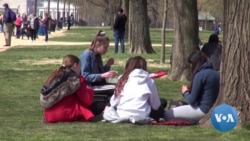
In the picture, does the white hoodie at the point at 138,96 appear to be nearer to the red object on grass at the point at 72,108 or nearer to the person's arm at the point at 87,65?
the red object on grass at the point at 72,108

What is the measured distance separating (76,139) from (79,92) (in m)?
1.64

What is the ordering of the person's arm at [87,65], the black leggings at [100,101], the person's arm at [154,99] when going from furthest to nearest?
the person's arm at [87,65] → the black leggings at [100,101] → the person's arm at [154,99]

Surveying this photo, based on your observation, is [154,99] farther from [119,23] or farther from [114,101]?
[119,23]

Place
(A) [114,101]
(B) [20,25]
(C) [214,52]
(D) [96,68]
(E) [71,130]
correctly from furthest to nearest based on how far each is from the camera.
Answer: (B) [20,25] < (C) [214,52] < (D) [96,68] < (A) [114,101] < (E) [71,130]

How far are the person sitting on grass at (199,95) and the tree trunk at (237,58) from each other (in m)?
0.51

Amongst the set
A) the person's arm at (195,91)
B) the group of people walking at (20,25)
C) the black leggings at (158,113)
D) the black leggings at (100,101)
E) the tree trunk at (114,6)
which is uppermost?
the tree trunk at (114,6)

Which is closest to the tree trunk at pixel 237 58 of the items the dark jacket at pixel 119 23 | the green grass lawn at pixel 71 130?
the green grass lawn at pixel 71 130

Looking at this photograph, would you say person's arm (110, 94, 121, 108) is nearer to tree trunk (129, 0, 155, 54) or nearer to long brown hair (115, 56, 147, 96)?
long brown hair (115, 56, 147, 96)

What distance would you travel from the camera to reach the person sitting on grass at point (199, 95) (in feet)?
35.1

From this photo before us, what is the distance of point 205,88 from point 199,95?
14 cm

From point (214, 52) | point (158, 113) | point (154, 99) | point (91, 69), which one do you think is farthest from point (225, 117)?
point (214, 52)

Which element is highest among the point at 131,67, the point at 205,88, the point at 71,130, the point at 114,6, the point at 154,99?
the point at 114,6

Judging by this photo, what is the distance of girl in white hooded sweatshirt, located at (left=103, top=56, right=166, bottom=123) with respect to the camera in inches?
415

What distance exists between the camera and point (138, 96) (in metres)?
10.5
